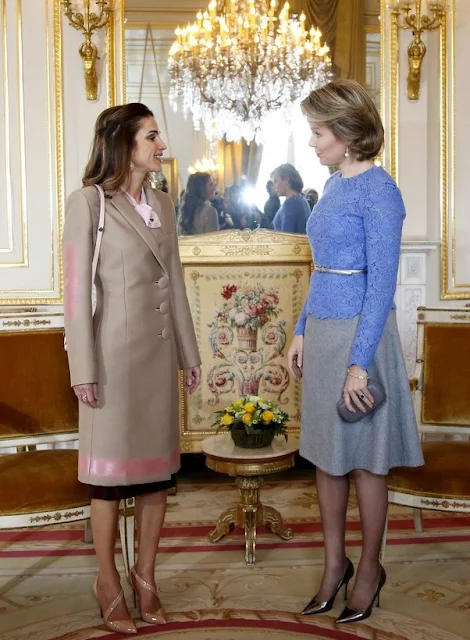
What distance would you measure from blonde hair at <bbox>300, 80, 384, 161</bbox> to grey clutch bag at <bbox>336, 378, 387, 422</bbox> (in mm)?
743

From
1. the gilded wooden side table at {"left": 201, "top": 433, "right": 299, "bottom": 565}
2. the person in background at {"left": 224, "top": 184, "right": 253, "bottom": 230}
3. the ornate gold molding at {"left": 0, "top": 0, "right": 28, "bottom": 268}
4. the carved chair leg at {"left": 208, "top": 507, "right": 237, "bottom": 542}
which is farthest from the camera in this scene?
the person in background at {"left": 224, "top": 184, "right": 253, "bottom": 230}

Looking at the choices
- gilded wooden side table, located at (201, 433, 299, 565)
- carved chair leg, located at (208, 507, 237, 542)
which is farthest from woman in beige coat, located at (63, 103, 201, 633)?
carved chair leg, located at (208, 507, 237, 542)

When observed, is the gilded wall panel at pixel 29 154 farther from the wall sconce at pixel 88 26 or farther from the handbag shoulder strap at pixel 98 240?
the handbag shoulder strap at pixel 98 240

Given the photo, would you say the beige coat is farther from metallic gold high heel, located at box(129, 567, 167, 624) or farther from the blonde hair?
the blonde hair

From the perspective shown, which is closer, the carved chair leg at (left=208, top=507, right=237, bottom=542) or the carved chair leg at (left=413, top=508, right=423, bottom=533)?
the carved chair leg at (left=208, top=507, right=237, bottom=542)

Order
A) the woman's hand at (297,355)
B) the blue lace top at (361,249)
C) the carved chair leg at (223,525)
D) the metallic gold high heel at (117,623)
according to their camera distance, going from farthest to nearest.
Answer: the carved chair leg at (223,525), the woman's hand at (297,355), the metallic gold high heel at (117,623), the blue lace top at (361,249)

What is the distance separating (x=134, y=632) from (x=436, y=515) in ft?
6.38

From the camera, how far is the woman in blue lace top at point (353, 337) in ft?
8.79

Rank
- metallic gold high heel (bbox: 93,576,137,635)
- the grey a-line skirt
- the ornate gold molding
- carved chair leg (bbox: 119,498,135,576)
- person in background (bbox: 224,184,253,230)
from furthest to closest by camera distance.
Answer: person in background (bbox: 224,184,253,230) < the ornate gold molding < carved chair leg (bbox: 119,498,135,576) < metallic gold high heel (bbox: 93,576,137,635) < the grey a-line skirt

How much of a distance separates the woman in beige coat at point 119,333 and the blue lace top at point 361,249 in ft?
1.81

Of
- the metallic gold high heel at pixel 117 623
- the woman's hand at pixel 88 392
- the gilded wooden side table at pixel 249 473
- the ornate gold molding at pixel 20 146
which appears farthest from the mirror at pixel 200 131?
the metallic gold high heel at pixel 117 623

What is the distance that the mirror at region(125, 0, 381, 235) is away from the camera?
470cm

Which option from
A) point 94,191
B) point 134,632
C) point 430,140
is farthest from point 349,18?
point 134,632

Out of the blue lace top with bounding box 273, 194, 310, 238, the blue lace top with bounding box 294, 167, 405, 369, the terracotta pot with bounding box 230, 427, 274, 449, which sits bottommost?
the terracotta pot with bounding box 230, 427, 274, 449
